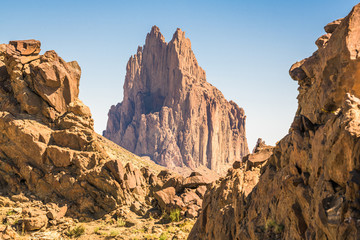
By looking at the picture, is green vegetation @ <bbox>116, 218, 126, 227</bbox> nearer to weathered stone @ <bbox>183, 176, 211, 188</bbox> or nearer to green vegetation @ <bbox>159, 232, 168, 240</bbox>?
green vegetation @ <bbox>159, 232, 168, 240</bbox>

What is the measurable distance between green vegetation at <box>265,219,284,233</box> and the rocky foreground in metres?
12.9

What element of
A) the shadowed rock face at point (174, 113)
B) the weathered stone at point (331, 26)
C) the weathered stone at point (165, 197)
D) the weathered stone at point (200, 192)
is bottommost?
the weathered stone at point (165, 197)

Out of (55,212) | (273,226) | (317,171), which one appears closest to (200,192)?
(55,212)

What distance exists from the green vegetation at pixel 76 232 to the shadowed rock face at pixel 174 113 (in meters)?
97.8

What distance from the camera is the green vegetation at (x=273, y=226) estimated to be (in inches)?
340

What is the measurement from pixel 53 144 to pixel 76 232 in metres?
7.47

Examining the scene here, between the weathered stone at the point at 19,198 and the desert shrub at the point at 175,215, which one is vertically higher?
the weathered stone at the point at 19,198

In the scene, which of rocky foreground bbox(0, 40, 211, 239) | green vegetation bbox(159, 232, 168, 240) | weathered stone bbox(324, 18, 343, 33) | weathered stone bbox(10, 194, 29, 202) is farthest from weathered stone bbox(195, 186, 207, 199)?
weathered stone bbox(324, 18, 343, 33)

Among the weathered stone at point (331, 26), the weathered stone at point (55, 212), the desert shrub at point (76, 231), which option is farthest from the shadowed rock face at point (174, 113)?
the weathered stone at point (331, 26)

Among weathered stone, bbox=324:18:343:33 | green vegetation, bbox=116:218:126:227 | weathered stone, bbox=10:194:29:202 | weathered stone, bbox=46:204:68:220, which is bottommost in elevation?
green vegetation, bbox=116:218:126:227

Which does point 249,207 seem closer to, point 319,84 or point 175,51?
point 319,84

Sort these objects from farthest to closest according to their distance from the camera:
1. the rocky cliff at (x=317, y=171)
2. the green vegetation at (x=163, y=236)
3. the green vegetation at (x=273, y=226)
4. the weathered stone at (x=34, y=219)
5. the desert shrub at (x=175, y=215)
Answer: the desert shrub at (x=175, y=215), the weathered stone at (x=34, y=219), the green vegetation at (x=163, y=236), the green vegetation at (x=273, y=226), the rocky cliff at (x=317, y=171)

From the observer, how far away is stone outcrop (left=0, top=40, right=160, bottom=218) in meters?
24.3

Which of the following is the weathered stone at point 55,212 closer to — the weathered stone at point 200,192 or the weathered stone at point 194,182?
the weathered stone at point 194,182
